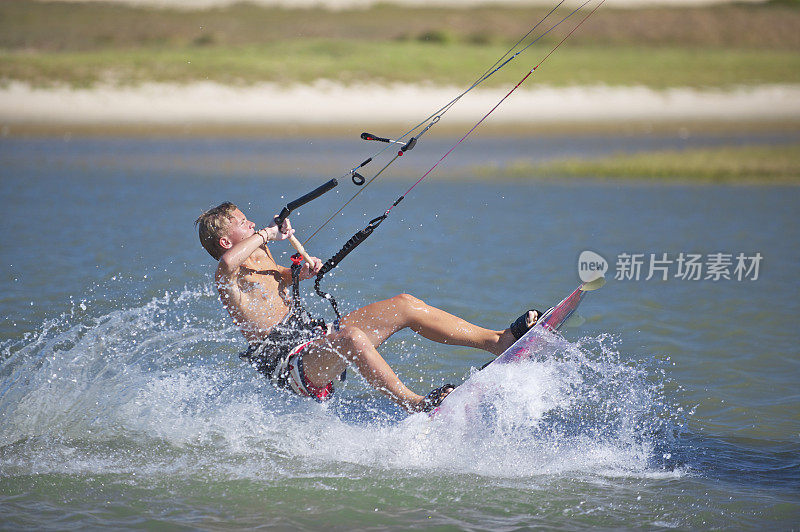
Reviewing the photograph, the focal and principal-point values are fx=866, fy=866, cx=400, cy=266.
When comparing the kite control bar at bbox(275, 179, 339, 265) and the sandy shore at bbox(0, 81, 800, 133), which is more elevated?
the sandy shore at bbox(0, 81, 800, 133)

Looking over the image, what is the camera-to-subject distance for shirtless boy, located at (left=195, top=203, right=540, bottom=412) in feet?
16.3

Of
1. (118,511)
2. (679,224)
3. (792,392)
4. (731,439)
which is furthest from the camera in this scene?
(679,224)

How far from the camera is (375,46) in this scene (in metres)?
30.1

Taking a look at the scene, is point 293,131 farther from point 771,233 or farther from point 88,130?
point 771,233

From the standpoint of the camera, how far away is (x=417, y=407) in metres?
4.97

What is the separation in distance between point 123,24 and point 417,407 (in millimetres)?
25422

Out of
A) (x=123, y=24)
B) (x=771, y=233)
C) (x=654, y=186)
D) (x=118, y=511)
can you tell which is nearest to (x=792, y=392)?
(x=118, y=511)

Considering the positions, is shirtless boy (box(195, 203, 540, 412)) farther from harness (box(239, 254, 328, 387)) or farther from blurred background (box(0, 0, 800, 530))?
blurred background (box(0, 0, 800, 530))

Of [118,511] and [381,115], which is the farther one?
[381,115]

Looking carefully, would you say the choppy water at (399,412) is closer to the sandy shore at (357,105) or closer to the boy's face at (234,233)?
the boy's face at (234,233)

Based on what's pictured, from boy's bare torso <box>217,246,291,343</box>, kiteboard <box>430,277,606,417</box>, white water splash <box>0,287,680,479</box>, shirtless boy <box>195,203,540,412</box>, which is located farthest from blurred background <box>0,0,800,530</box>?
boy's bare torso <box>217,246,291,343</box>

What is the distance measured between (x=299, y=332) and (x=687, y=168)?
13294 millimetres

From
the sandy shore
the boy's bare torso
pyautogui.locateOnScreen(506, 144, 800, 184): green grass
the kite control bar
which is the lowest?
the boy's bare torso

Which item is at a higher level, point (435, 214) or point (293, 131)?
point (293, 131)
